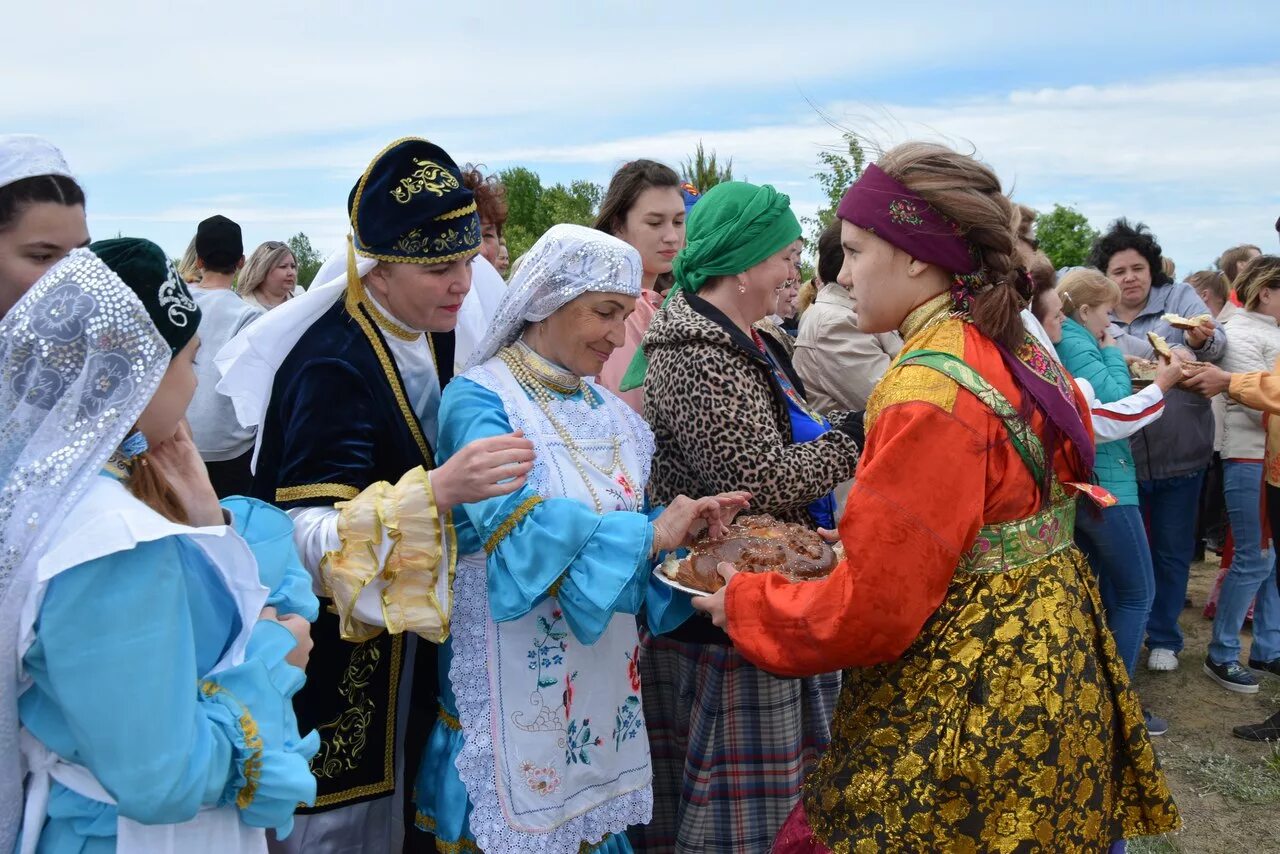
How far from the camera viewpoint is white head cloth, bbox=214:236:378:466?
2572 millimetres

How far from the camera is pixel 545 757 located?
2.55 meters

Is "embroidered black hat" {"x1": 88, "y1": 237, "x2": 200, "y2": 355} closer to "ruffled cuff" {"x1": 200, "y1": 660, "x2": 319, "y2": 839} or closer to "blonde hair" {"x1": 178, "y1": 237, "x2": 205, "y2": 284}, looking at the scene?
"ruffled cuff" {"x1": 200, "y1": 660, "x2": 319, "y2": 839}

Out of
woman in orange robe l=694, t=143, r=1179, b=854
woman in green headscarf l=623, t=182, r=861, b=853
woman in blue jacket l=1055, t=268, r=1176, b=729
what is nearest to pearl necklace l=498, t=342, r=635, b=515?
woman in green headscarf l=623, t=182, r=861, b=853

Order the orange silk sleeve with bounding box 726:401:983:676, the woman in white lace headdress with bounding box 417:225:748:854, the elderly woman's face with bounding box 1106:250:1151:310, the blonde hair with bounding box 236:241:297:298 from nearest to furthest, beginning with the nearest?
1. the orange silk sleeve with bounding box 726:401:983:676
2. the woman in white lace headdress with bounding box 417:225:748:854
3. the elderly woman's face with bounding box 1106:250:1151:310
4. the blonde hair with bounding box 236:241:297:298

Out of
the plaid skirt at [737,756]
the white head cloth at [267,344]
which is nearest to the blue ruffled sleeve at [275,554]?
the white head cloth at [267,344]

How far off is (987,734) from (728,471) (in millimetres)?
1039

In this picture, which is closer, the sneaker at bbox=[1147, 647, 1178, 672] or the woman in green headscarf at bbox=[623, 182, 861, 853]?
the woman in green headscarf at bbox=[623, 182, 861, 853]

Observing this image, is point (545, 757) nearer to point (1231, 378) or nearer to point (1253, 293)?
point (1231, 378)

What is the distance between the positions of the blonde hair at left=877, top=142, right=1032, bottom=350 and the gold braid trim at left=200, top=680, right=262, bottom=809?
1.65 m

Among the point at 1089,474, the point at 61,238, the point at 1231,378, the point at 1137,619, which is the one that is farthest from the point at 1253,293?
the point at 61,238

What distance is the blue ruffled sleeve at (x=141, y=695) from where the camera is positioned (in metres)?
1.44

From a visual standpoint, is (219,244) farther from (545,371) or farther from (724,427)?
(724,427)

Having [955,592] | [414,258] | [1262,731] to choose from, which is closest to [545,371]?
[414,258]

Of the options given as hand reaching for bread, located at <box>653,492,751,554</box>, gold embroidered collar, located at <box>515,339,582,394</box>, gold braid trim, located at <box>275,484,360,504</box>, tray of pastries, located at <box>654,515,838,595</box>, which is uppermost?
gold embroidered collar, located at <box>515,339,582,394</box>
